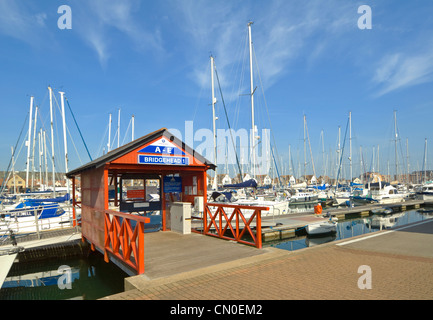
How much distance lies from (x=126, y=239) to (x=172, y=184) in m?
5.15

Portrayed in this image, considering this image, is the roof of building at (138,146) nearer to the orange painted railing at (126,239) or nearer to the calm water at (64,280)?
the orange painted railing at (126,239)

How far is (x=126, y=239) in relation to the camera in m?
7.59

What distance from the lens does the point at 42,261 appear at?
1203cm

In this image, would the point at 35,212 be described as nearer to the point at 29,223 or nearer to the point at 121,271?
the point at 121,271

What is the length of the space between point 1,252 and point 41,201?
1584cm

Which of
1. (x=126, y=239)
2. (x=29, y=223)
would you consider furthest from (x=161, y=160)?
(x=29, y=223)

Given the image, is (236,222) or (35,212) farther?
(35,212)

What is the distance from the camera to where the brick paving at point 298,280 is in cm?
527

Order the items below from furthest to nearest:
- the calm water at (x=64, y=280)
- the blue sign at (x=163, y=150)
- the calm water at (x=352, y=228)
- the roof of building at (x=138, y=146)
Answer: the calm water at (x=352, y=228) → the blue sign at (x=163, y=150) → the calm water at (x=64, y=280) → the roof of building at (x=138, y=146)

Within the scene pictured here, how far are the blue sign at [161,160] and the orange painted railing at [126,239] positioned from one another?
214 cm

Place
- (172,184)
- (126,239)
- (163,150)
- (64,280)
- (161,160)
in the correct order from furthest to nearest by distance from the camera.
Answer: (172,184) → (64,280) → (163,150) → (161,160) → (126,239)

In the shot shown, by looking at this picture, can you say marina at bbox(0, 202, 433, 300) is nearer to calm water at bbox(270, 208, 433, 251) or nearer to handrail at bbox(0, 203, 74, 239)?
handrail at bbox(0, 203, 74, 239)

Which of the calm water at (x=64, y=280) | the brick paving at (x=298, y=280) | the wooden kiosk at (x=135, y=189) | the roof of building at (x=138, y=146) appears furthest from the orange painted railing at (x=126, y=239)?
the calm water at (x=64, y=280)
